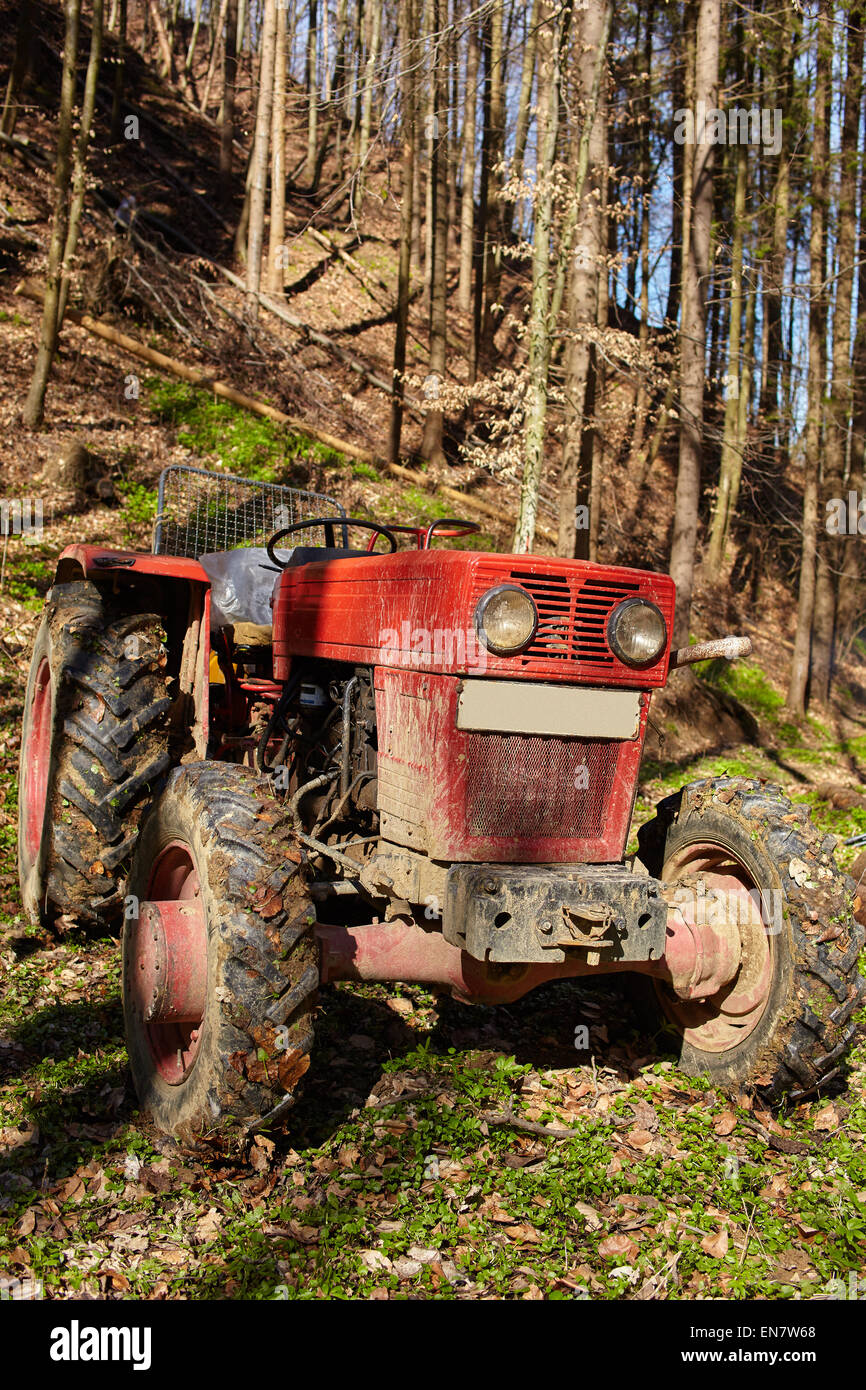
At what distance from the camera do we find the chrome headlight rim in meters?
3.17

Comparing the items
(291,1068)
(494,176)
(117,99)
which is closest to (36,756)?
(291,1068)

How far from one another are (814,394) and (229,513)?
1120 centimetres

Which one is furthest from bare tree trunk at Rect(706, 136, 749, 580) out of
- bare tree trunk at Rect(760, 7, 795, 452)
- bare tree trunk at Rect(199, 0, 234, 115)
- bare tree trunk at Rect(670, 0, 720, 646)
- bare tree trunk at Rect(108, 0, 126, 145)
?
bare tree trunk at Rect(199, 0, 234, 115)

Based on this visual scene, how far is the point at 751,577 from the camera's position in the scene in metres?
20.3

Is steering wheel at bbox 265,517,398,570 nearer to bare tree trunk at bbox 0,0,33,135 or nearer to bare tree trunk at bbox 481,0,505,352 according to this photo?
bare tree trunk at bbox 0,0,33,135

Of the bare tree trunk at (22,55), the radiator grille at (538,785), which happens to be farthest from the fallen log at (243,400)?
the radiator grille at (538,785)

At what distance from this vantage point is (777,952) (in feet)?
11.3

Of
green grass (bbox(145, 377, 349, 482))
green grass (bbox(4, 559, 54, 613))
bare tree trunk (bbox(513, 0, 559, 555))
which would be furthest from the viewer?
green grass (bbox(145, 377, 349, 482))

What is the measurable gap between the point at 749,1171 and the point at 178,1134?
183 cm

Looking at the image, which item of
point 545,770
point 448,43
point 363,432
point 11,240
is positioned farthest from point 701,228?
point 545,770

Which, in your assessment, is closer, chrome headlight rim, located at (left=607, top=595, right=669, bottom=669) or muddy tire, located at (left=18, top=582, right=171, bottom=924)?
chrome headlight rim, located at (left=607, top=595, right=669, bottom=669)

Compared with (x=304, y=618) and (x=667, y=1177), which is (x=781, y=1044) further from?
(x=304, y=618)

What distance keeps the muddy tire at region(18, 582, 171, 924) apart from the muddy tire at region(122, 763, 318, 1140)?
970 millimetres

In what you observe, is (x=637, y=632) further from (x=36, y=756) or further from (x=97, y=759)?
(x=36, y=756)
